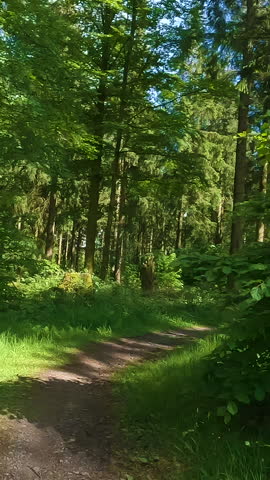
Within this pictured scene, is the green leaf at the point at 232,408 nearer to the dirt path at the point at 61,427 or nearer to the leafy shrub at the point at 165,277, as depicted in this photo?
the dirt path at the point at 61,427

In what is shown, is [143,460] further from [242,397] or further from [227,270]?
[227,270]

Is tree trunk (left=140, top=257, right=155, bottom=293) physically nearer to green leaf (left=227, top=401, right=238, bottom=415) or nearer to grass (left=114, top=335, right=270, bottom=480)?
grass (left=114, top=335, right=270, bottom=480)

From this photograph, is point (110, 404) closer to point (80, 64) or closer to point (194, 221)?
point (80, 64)

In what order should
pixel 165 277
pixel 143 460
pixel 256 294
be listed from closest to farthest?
pixel 256 294, pixel 143 460, pixel 165 277

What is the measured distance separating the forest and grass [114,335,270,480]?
0.8 inches

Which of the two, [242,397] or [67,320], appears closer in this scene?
[242,397]

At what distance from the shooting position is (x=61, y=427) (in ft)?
15.9

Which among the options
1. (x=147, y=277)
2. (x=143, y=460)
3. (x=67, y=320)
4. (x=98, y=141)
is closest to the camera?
(x=143, y=460)

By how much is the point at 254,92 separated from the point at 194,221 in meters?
15.9

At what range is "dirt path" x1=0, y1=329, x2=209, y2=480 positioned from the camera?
395 cm

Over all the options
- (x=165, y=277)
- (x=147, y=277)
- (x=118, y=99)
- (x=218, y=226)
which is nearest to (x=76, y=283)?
(x=147, y=277)

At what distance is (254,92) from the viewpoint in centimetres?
1433

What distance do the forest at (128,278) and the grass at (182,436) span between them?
2 centimetres

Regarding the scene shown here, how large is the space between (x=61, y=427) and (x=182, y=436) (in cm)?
134
